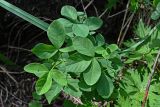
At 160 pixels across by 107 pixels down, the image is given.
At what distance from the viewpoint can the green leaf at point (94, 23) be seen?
48.6 inches

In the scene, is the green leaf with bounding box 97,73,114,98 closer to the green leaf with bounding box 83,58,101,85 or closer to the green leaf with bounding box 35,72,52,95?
the green leaf with bounding box 83,58,101,85

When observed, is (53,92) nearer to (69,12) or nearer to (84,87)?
(84,87)

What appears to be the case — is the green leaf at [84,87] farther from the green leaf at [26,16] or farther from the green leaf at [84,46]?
the green leaf at [26,16]

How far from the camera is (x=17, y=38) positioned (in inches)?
79.0

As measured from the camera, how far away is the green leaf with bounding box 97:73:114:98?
3.93ft

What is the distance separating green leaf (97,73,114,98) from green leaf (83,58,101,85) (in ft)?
0.19

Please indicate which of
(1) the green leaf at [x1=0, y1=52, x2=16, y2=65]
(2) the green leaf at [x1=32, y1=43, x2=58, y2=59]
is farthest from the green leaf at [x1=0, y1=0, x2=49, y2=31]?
(1) the green leaf at [x1=0, y1=52, x2=16, y2=65]

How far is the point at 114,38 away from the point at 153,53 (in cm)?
66

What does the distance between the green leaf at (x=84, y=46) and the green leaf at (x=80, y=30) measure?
5cm

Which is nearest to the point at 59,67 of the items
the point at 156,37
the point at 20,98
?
the point at 156,37

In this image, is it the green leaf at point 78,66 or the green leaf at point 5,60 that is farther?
the green leaf at point 5,60

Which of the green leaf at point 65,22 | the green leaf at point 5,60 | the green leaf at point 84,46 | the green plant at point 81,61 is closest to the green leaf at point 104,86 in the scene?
the green plant at point 81,61

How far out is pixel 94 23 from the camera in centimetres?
124

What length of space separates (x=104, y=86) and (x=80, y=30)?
0.70ft
